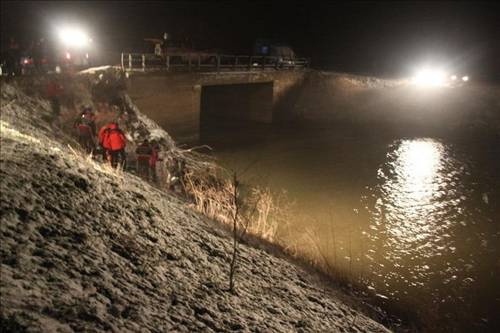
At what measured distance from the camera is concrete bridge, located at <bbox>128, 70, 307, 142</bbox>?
20078 mm

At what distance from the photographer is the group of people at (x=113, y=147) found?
11.3 meters

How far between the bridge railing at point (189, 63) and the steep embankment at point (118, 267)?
12368mm

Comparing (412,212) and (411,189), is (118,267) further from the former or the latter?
(411,189)

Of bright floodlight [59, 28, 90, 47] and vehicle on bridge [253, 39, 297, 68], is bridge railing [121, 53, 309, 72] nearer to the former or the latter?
vehicle on bridge [253, 39, 297, 68]

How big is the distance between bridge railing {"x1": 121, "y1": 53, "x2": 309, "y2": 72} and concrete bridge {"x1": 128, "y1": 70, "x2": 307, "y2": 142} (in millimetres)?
482

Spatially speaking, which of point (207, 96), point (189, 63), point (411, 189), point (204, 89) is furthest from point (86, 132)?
point (207, 96)

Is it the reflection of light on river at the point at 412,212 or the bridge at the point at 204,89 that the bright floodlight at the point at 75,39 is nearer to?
the bridge at the point at 204,89

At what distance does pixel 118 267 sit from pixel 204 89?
26.9 metres

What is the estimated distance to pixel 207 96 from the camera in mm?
31188

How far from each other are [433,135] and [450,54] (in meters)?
23.0

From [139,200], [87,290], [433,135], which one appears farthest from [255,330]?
[433,135]

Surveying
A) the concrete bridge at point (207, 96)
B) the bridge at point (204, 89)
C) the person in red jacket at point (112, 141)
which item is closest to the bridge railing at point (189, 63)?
the bridge at point (204, 89)

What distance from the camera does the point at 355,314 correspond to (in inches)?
276

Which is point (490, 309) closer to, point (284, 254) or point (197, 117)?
point (284, 254)
